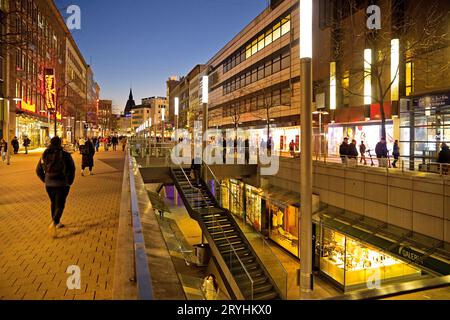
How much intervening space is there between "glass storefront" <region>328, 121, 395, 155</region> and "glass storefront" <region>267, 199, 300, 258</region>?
33.5 feet

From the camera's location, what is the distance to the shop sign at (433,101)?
19.7 meters

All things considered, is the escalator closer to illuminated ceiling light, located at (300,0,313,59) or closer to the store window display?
the store window display

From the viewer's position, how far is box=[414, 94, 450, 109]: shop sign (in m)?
19.7

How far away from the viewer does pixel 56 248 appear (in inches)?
240

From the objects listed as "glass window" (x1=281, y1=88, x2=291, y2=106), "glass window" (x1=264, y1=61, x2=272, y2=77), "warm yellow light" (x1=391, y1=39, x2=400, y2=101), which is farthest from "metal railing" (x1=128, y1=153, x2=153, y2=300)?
"glass window" (x1=264, y1=61, x2=272, y2=77)

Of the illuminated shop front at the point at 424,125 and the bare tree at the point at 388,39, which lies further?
the bare tree at the point at 388,39

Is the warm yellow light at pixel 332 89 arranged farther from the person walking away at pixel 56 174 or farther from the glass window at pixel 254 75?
the person walking away at pixel 56 174

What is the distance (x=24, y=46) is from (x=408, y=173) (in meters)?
14.5

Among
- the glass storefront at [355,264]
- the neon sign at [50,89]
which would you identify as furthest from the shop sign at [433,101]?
the neon sign at [50,89]

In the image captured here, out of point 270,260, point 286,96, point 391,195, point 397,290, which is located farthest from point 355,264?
point 286,96

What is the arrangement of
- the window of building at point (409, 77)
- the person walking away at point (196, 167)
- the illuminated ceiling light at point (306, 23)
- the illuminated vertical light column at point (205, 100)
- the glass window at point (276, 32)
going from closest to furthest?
the illuminated ceiling light at point (306, 23), the illuminated vertical light column at point (205, 100), the person walking away at point (196, 167), the window of building at point (409, 77), the glass window at point (276, 32)

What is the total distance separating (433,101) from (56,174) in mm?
20491

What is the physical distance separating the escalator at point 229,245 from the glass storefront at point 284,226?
379 cm
